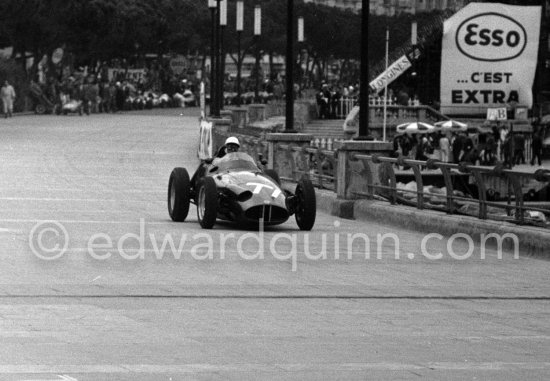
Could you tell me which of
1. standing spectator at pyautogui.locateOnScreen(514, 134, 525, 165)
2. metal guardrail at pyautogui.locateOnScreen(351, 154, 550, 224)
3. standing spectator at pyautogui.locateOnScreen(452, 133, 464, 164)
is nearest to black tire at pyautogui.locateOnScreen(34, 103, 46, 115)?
standing spectator at pyautogui.locateOnScreen(514, 134, 525, 165)

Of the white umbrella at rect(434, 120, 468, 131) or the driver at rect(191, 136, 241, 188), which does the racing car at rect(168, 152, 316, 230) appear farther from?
the white umbrella at rect(434, 120, 468, 131)

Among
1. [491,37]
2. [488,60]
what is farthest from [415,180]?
[488,60]

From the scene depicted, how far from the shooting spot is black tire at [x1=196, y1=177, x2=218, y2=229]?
21.6m

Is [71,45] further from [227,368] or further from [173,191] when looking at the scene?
[227,368]

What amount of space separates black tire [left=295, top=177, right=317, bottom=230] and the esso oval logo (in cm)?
308

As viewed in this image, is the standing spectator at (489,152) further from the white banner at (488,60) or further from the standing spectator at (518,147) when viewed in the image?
the white banner at (488,60)

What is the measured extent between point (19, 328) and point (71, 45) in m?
84.1

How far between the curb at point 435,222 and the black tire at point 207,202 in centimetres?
313

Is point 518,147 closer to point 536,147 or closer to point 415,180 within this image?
Answer: point 536,147

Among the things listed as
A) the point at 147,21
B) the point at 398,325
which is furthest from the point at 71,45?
the point at 398,325

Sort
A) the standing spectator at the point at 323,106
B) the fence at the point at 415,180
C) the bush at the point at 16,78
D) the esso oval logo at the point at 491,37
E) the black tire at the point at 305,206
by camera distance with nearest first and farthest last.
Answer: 1. the fence at the point at 415,180
2. the black tire at the point at 305,206
3. the esso oval logo at the point at 491,37
4. the bush at the point at 16,78
5. the standing spectator at the point at 323,106

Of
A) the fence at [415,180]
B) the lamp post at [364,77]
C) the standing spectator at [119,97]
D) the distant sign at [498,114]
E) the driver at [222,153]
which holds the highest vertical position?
the lamp post at [364,77]

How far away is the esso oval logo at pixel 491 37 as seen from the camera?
23062 millimetres

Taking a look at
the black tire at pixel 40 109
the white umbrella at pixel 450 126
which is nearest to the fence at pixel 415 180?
the white umbrella at pixel 450 126
